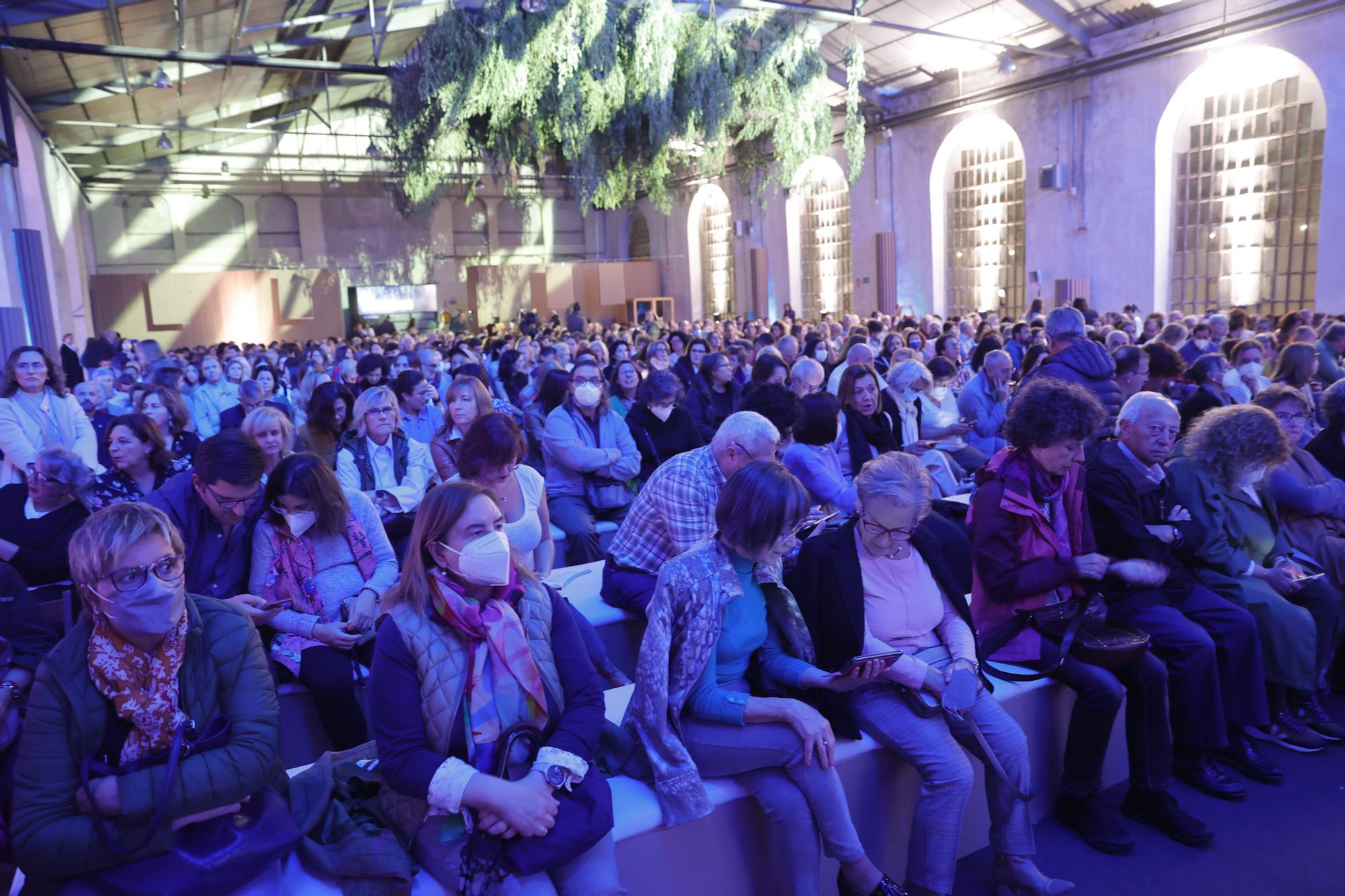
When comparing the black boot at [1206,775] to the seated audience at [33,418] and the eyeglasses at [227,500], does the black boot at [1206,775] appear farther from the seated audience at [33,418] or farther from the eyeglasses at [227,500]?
the seated audience at [33,418]

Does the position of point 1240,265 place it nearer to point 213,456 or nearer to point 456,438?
point 456,438

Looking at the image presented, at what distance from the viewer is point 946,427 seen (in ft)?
19.5

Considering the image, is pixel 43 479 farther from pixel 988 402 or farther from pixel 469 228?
pixel 469 228

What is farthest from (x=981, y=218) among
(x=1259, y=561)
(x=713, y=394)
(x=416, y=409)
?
(x=1259, y=561)

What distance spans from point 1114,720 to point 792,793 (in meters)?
1.26

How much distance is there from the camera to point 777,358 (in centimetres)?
657

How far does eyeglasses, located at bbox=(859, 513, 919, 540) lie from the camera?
2.60 meters

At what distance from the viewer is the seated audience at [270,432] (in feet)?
12.9

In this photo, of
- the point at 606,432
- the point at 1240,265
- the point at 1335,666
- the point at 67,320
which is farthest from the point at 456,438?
the point at 67,320

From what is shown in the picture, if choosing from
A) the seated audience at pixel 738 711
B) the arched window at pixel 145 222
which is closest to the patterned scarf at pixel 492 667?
the seated audience at pixel 738 711

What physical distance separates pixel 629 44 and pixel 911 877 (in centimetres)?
1141

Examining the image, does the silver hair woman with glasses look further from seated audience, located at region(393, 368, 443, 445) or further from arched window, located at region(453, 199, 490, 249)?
arched window, located at region(453, 199, 490, 249)

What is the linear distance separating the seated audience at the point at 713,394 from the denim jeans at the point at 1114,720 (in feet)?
14.3

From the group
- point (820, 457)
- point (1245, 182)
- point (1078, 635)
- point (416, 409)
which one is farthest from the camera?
point (1245, 182)
